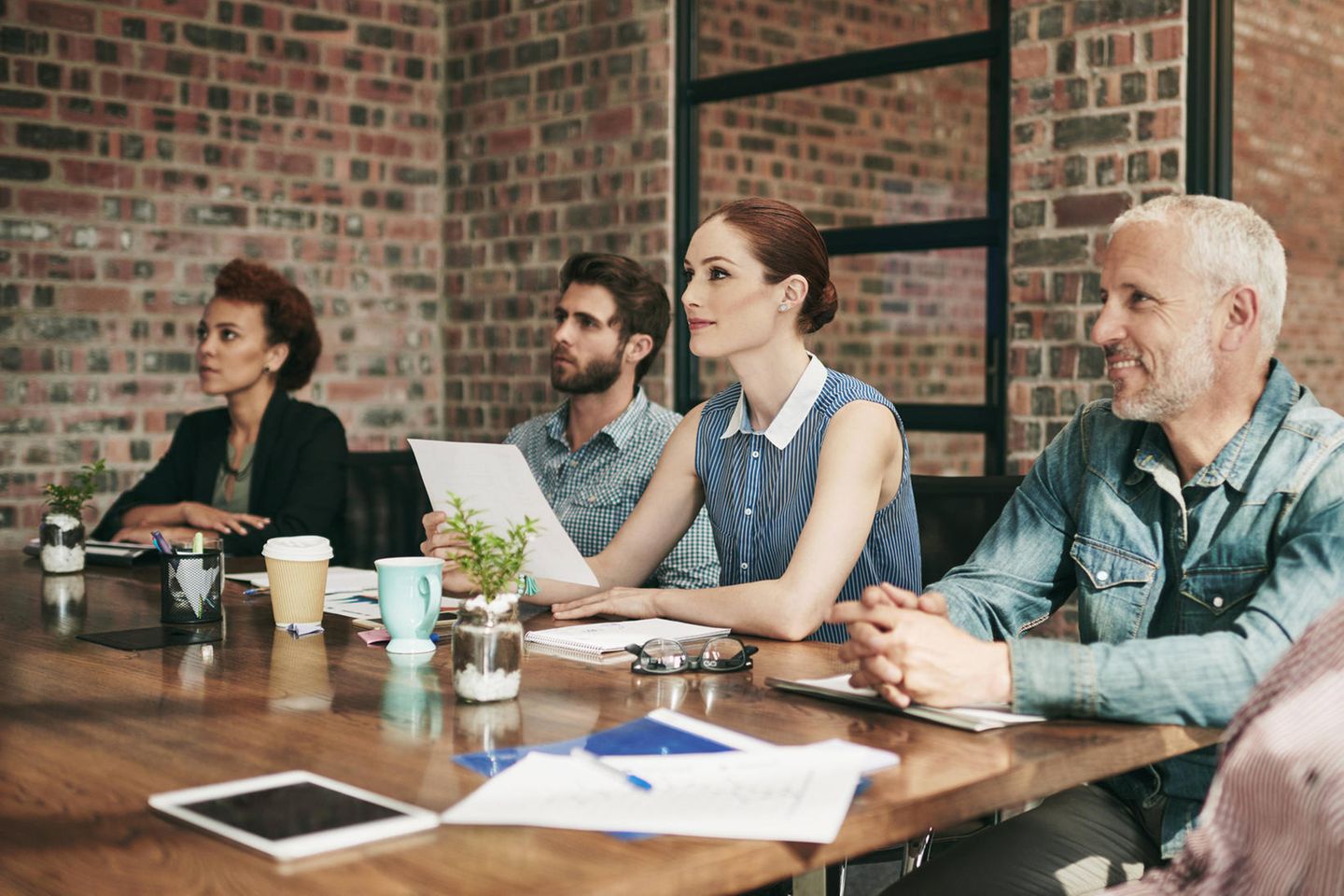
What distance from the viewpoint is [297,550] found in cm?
204

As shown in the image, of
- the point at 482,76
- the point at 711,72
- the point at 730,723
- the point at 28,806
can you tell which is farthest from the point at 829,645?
the point at 482,76

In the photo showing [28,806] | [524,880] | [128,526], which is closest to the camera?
[524,880]

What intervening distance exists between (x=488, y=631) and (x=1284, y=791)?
0.85m

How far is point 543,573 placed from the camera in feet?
7.43

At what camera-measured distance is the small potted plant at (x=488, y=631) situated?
1.52m

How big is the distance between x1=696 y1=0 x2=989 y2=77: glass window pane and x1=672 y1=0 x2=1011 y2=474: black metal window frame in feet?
0.10

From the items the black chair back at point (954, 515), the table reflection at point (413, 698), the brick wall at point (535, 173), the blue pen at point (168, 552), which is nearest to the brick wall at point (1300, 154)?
the black chair back at point (954, 515)

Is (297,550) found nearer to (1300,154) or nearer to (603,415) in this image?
(603,415)

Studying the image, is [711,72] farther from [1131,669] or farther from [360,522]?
[1131,669]

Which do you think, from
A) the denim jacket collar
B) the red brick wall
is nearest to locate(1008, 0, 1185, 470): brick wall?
the red brick wall

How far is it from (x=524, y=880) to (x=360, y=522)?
2866mm

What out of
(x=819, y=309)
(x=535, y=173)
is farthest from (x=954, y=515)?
(x=535, y=173)

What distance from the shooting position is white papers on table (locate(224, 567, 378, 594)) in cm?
242

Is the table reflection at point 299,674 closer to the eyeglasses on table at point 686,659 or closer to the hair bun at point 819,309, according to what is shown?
the eyeglasses on table at point 686,659
